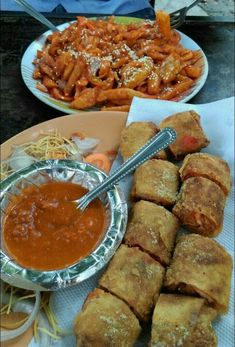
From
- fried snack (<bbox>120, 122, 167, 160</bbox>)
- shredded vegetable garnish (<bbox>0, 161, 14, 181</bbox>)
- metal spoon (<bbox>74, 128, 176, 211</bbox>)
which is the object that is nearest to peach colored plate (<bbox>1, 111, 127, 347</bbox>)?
fried snack (<bbox>120, 122, 167, 160</bbox>)

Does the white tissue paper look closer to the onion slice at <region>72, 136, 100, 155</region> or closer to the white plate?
the onion slice at <region>72, 136, 100, 155</region>

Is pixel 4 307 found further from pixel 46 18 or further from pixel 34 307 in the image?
pixel 46 18

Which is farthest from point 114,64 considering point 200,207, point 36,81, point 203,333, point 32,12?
point 203,333

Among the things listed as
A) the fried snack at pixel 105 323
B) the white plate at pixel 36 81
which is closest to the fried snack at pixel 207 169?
the white plate at pixel 36 81

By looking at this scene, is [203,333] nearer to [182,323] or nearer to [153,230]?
[182,323]

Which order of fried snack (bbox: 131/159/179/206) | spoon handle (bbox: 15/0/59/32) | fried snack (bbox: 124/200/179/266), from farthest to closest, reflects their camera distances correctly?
spoon handle (bbox: 15/0/59/32), fried snack (bbox: 131/159/179/206), fried snack (bbox: 124/200/179/266)

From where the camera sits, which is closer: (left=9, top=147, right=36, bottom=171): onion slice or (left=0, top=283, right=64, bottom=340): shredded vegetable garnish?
(left=0, top=283, right=64, bottom=340): shredded vegetable garnish
